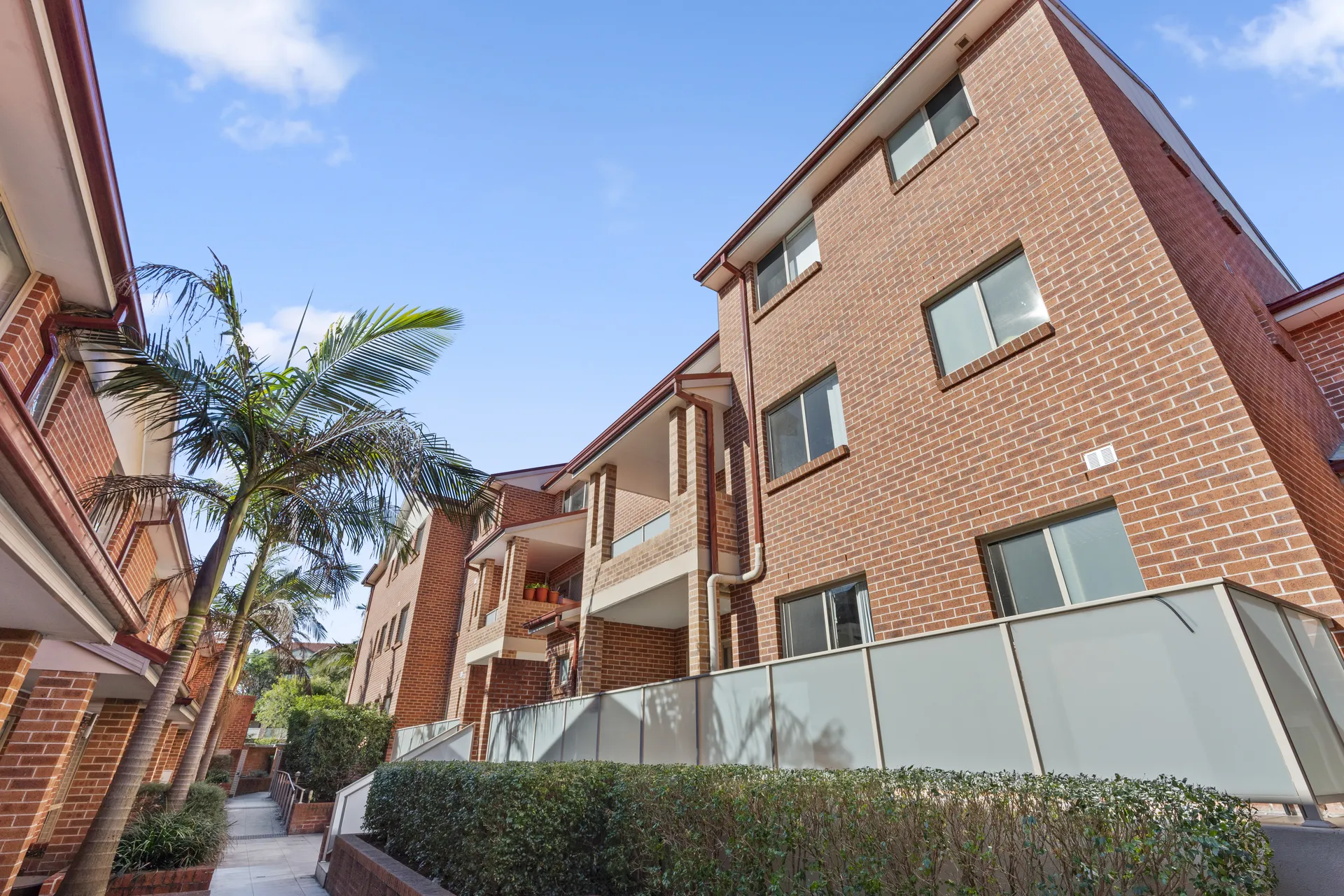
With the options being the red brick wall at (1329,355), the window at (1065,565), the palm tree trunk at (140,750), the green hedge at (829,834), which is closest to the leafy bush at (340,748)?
the palm tree trunk at (140,750)

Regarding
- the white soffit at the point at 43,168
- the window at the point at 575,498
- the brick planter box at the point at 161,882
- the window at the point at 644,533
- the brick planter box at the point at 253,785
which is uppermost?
the window at the point at 575,498

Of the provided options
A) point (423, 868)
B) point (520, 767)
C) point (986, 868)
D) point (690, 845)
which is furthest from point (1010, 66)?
point (423, 868)

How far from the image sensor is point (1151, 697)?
3.73 meters

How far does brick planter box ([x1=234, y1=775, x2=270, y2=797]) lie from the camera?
29.3m

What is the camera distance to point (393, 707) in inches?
874

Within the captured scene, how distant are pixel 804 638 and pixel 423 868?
5.44 m

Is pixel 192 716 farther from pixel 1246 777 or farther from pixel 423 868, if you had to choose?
pixel 1246 777

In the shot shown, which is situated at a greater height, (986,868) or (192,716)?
(192,716)

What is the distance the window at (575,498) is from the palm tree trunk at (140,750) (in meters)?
12.3

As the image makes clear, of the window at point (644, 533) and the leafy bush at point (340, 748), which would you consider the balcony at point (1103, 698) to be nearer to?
the window at point (644, 533)

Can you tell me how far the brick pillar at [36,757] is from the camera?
5797 millimetres

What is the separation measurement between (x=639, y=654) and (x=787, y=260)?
805 cm

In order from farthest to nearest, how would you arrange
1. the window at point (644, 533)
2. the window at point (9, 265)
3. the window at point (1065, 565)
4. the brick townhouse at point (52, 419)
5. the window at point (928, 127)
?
the window at point (644, 533) → the window at point (928, 127) → the window at point (1065, 565) → the window at point (9, 265) → the brick townhouse at point (52, 419)

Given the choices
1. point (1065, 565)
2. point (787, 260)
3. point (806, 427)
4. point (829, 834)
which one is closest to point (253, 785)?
point (806, 427)
